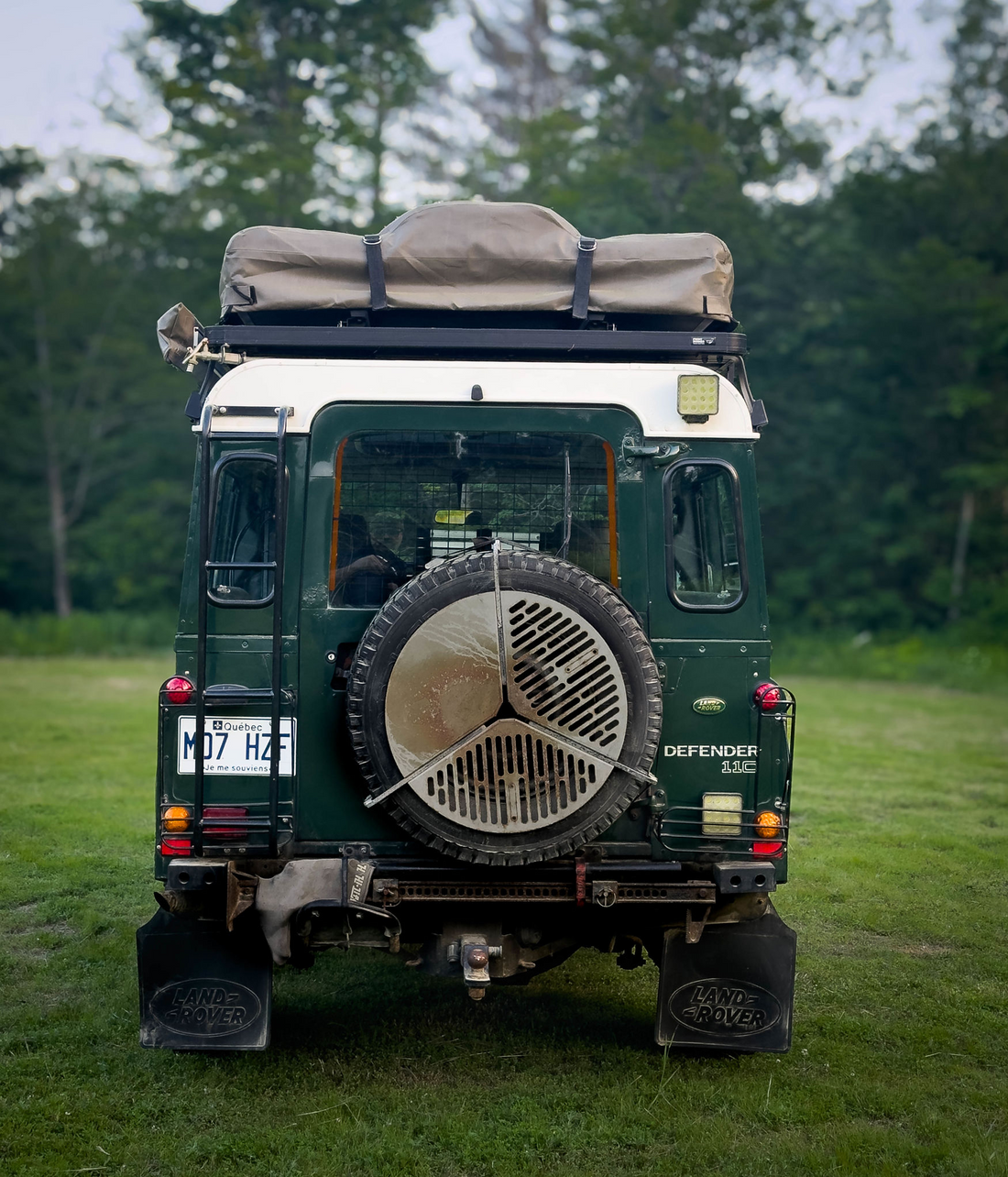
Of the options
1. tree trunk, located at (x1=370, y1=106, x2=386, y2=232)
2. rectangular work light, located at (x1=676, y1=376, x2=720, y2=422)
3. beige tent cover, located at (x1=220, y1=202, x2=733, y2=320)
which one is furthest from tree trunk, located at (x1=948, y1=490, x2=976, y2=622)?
rectangular work light, located at (x1=676, y1=376, x2=720, y2=422)

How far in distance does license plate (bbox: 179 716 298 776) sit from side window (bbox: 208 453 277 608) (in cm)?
47

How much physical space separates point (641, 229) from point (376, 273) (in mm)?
21071

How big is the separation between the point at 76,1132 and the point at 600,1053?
6.69 feet

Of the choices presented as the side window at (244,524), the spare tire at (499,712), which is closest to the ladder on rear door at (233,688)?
the side window at (244,524)

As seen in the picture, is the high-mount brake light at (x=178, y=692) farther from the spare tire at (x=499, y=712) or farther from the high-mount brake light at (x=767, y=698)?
the high-mount brake light at (x=767, y=698)

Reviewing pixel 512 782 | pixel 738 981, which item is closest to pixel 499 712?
pixel 512 782

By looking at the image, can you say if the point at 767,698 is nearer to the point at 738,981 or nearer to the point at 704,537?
the point at 704,537

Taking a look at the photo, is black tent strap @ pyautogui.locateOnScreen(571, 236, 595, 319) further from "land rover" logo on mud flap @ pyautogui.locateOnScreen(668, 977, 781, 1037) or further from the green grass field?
the green grass field

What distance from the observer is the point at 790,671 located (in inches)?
941

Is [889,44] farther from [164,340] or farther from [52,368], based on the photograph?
[164,340]

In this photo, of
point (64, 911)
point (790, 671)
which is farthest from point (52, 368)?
point (64, 911)

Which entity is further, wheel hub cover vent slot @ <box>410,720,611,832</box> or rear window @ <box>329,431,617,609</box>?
rear window @ <box>329,431,617,609</box>

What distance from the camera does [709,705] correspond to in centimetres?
491

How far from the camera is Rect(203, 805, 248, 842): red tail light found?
4.72 meters
